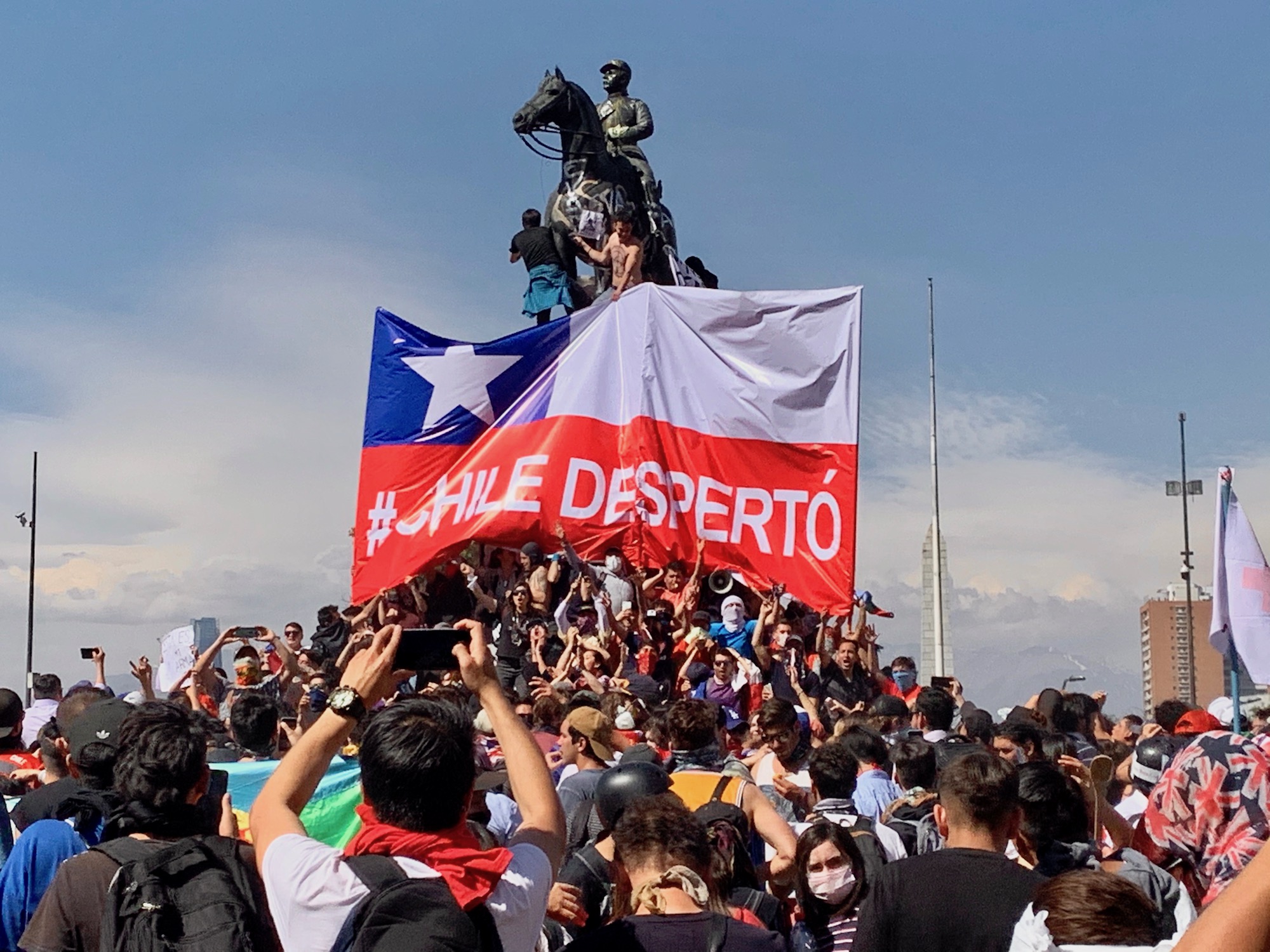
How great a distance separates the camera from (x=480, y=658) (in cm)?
327

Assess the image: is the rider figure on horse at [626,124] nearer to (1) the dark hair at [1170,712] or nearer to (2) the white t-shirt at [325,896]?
(1) the dark hair at [1170,712]

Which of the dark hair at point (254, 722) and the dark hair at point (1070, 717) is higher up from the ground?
the dark hair at point (1070, 717)

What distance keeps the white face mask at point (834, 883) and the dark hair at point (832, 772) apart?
1.04 m

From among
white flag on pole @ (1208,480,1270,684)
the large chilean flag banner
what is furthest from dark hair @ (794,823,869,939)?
the large chilean flag banner

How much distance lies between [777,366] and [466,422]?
315 cm

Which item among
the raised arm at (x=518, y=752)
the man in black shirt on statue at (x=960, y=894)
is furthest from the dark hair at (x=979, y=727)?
the raised arm at (x=518, y=752)

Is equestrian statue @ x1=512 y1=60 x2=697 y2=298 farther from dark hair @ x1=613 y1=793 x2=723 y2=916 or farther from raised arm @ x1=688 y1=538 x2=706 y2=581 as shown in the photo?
dark hair @ x1=613 y1=793 x2=723 y2=916

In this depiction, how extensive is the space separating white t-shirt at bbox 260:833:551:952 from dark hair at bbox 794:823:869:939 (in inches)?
67.6

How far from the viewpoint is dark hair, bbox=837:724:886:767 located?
6375 mm

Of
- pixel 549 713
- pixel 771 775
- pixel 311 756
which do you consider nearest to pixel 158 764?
pixel 311 756

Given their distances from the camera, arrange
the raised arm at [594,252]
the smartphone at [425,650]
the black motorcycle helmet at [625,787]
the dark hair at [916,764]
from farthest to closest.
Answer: the raised arm at [594,252] → the dark hair at [916,764] → the black motorcycle helmet at [625,787] → the smartphone at [425,650]

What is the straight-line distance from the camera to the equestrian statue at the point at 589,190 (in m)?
18.5

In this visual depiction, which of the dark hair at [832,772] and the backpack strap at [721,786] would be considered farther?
the dark hair at [832,772]

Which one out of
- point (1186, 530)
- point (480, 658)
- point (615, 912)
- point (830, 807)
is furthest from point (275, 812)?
point (1186, 530)
